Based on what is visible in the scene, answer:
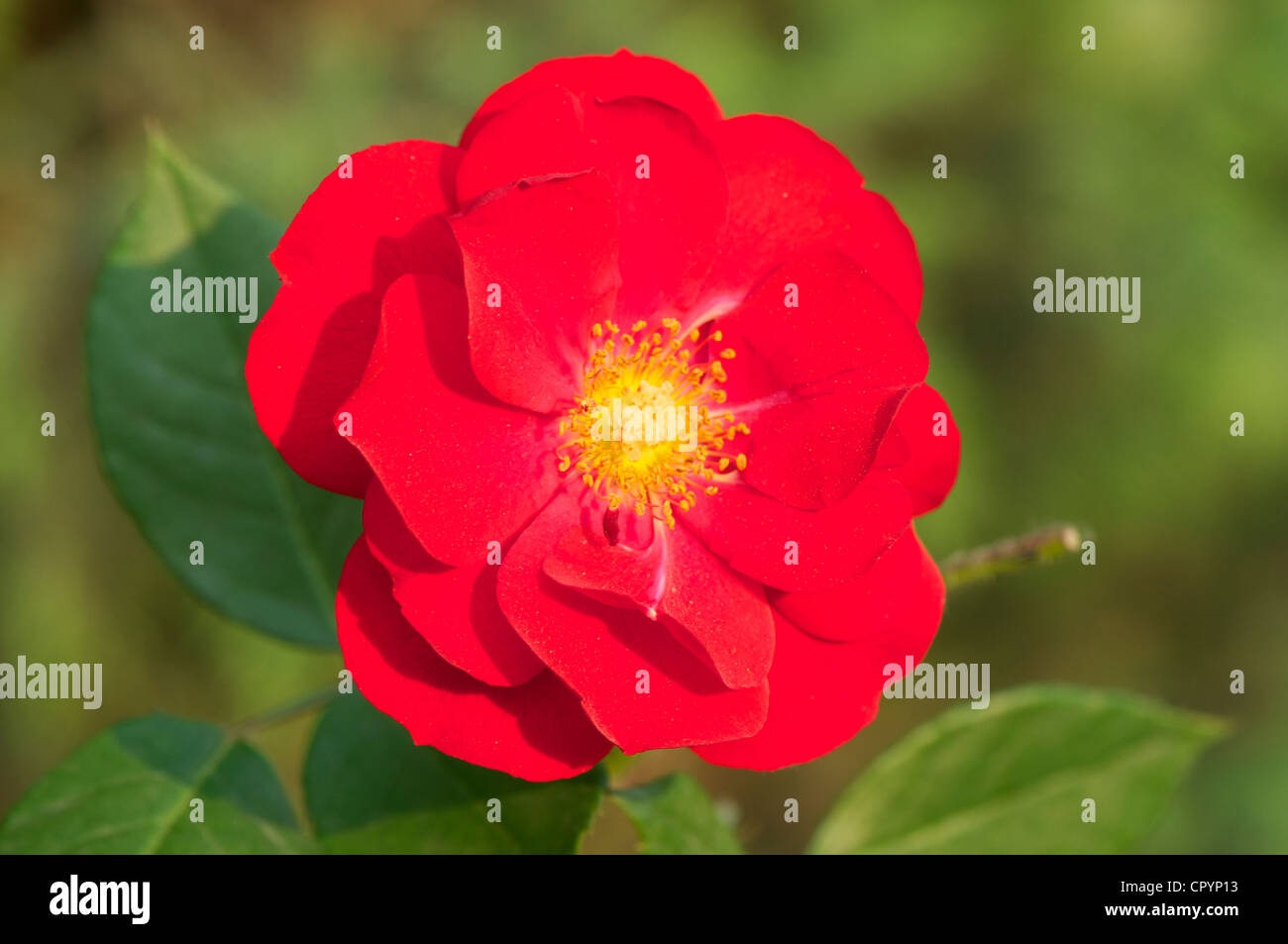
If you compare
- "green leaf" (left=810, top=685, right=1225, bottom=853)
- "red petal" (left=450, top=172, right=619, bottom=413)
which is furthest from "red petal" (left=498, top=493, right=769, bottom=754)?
"green leaf" (left=810, top=685, right=1225, bottom=853)

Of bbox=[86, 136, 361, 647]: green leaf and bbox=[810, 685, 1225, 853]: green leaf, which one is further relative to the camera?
bbox=[810, 685, 1225, 853]: green leaf

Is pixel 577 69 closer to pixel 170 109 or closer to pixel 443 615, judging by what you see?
pixel 443 615

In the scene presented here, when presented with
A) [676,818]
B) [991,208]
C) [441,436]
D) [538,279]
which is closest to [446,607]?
[441,436]

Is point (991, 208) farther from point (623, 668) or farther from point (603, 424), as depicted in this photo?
point (623, 668)

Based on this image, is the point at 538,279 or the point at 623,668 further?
the point at 538,279

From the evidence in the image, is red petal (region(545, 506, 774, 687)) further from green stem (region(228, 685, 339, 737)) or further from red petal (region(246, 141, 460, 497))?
green stem (region(228, 685, 339, 737))

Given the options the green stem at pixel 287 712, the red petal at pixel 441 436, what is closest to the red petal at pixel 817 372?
the red petal at pixel 441 436

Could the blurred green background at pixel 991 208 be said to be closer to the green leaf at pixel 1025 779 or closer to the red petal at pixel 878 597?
the green leaf at pixel 1025 779
